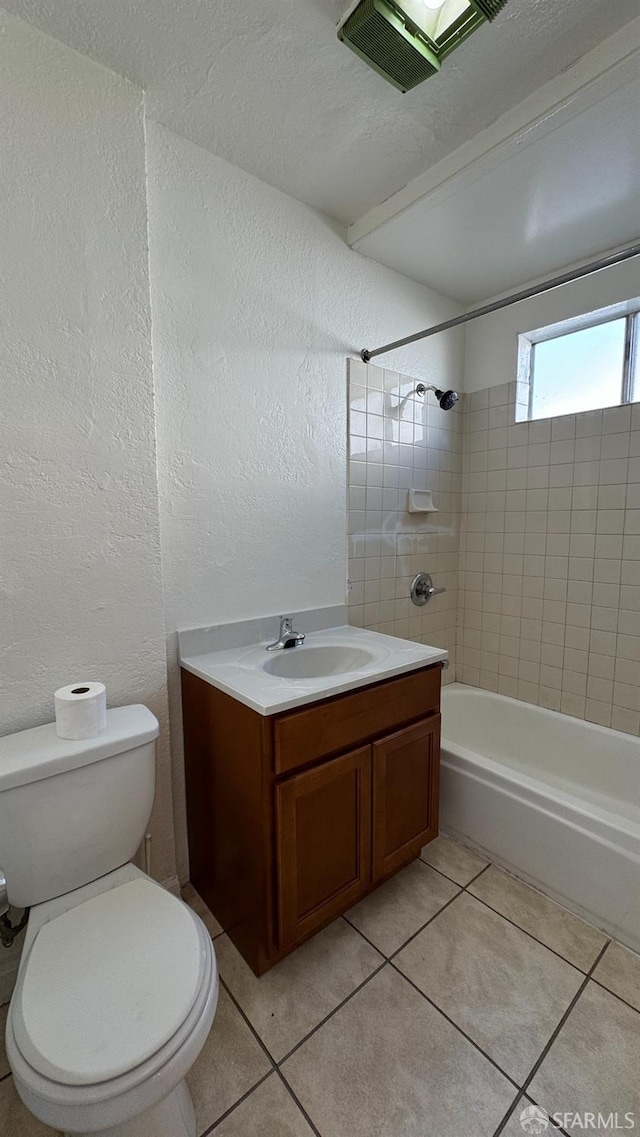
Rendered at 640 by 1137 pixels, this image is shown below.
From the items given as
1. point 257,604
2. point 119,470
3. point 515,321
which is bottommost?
point 257,604

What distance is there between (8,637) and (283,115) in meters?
1.61

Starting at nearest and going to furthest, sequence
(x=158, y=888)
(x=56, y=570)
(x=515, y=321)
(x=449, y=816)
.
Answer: (x=158, y=888) < (x=56, y=570) < (x=449, y=816) < (x=515, y=321)

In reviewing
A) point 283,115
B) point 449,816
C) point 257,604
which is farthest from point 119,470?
point 449,816

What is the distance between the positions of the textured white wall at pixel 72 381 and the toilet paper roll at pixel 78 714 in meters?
0.14

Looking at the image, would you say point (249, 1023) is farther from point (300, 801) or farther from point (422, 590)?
point (422, 590)

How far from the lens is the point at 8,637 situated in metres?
1.09

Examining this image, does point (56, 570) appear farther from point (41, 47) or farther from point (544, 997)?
point (544, 997)

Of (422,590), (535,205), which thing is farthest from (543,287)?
(422,590)

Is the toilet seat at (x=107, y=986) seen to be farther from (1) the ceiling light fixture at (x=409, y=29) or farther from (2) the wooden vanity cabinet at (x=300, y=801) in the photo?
(1) the ceiling light fixture at (x=409, y=29)

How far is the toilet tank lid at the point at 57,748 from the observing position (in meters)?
0.94

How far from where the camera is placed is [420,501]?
2.14 m

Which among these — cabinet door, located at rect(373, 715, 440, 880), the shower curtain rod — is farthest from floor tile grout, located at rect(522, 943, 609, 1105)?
the shower curtain rod

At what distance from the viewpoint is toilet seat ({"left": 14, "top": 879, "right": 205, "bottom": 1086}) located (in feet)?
2.25

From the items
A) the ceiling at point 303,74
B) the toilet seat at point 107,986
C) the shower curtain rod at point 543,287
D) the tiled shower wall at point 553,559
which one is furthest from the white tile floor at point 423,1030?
the ceiling at point 303,74
